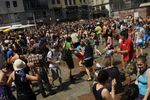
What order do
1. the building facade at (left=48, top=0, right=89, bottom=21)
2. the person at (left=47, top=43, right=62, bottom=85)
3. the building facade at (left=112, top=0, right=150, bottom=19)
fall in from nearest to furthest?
the person at (left=47, top=43, right=62, bottom=85), the building facade at (left=112, top=0, right=150, bottom=19), the building facade at (left=48, top=0, right=89, bottom=21)

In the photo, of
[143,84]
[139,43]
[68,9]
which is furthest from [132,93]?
[68,9]

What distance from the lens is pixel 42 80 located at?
977 cm

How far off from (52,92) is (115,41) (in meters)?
12.7

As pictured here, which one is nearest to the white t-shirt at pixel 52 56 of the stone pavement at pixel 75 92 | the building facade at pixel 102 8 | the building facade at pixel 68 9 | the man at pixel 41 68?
the man at pixel 41 68

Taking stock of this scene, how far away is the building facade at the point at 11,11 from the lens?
60.8 m

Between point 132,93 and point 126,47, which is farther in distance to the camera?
point 126,47

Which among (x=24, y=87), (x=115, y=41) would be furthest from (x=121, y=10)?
(x=24, y=87)

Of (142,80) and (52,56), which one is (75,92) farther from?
(142,80)

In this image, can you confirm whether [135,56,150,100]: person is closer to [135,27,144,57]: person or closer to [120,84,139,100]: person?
[120,84,139,100]: person

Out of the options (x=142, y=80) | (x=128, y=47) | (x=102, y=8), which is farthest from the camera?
(x=102, y=8)

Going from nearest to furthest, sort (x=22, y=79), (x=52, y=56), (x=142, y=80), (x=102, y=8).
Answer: (x=142, y=80), (x=22, y=79), (x=52, y=56), (x=102, y=8)

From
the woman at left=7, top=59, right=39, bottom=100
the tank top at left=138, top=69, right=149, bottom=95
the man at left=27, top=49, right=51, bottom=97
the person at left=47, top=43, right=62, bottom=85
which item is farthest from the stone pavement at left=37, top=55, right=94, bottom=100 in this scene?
the tank top at left=138, top=69, right=149, bottom=95

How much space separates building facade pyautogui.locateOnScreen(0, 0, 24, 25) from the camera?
60834 millimetres

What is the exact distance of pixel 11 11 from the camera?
204 feet
